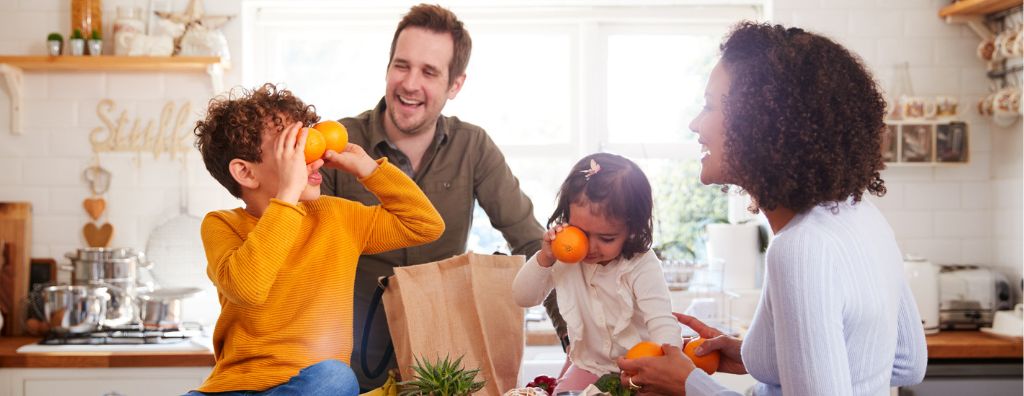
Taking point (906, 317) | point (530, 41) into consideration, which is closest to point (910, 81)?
point (530, 41)

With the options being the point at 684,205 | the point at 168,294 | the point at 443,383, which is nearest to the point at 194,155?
the point at 168,294

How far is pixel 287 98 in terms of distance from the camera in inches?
71.6

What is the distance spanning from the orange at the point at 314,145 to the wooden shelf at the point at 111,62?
6.82 ft

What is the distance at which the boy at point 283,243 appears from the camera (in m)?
1.65

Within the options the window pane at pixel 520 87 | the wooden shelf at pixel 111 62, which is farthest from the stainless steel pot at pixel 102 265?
the window pane at pixel 520 87

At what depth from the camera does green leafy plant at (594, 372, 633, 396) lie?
163 centimetres

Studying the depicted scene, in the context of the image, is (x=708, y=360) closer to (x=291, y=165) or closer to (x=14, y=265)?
(x=291, y=165)

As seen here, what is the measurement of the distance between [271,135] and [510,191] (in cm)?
77

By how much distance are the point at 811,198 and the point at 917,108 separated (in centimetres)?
264

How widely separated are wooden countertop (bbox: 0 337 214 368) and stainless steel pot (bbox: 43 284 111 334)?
0.22 meters

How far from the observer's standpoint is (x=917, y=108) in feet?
12.2

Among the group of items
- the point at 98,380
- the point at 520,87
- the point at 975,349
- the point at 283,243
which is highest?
the point at 520,87

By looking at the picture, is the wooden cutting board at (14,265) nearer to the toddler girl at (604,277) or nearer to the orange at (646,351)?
the toddler girl at (604,277)

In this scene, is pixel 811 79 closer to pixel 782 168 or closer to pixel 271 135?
pixel 782 168
